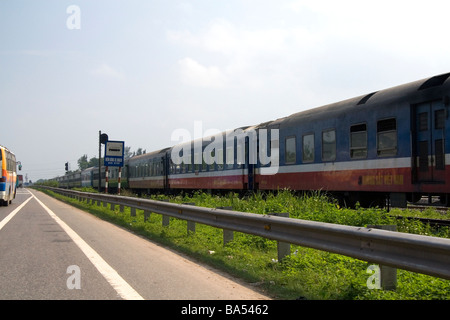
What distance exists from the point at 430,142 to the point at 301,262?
6876 mm

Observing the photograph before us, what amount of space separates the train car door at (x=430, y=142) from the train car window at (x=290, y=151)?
5797 mm

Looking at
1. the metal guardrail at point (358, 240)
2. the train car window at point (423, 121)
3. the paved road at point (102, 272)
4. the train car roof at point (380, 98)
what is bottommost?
the paved road at point (102, 272)

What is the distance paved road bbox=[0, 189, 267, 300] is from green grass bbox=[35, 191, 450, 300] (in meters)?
0.40

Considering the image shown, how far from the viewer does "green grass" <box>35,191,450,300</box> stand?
5.34 meters

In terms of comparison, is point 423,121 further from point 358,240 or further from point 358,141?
point 358,240

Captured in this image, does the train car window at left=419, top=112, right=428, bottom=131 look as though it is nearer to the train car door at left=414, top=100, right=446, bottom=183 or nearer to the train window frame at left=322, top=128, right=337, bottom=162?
the train car door at left=414, top=100, right=446, bottom=183

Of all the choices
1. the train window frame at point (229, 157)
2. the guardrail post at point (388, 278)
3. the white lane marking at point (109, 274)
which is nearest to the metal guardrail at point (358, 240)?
the guardrail post at point (388, 278)

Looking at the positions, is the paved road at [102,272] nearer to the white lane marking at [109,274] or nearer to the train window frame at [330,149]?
the white lane marking at [109,274]

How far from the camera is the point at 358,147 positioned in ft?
48.1

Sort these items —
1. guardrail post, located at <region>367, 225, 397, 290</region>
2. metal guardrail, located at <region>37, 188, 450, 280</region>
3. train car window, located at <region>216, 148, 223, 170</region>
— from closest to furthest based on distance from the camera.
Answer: metal guardrail, located at <region>37, 188, 450, 280</region> → guardrail post, located at <region>367, 225, 397, 290</region> → train car window, located at <region>216, 148, 223, 170</region>

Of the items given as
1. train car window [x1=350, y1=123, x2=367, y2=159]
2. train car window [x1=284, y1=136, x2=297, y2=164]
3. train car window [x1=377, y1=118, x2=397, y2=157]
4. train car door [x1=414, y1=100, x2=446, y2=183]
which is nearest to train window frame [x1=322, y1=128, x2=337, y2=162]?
train car window [x1=350, y1=123, x2=367, y2=159]

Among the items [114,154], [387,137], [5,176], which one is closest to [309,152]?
[387,137]

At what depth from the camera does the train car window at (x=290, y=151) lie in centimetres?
1801
